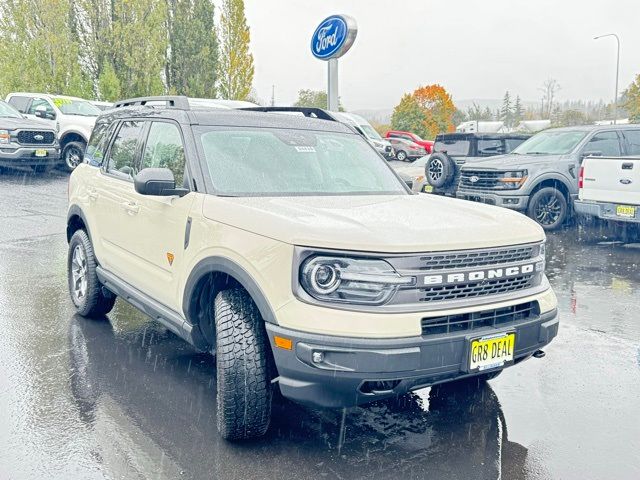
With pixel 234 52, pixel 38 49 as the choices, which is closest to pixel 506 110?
pixel 234 52

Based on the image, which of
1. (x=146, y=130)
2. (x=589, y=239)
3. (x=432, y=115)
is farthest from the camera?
(x=432, y=115)

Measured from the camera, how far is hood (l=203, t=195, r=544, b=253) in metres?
3.20

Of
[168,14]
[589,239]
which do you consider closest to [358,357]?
[589,239]

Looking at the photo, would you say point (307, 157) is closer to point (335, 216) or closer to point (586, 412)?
point (335, 216)

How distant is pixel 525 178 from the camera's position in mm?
11203

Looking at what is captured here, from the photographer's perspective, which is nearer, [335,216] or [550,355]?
[335,216]

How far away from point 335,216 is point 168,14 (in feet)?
137

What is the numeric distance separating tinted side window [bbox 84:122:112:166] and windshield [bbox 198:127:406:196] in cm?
178

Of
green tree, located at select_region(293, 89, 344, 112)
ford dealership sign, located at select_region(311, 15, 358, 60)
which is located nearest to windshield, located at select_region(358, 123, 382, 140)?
ford dealership sign, located at select_region(311, 15, 358, 60)

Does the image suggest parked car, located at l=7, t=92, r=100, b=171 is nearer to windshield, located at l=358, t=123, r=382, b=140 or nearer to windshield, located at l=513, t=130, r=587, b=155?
windshield, located at l=358, t=123, r=382, b=140

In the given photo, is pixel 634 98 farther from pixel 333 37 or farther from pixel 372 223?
pixel 372 223

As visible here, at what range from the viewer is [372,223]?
11.2ft

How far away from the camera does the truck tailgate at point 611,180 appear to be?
9609 mm

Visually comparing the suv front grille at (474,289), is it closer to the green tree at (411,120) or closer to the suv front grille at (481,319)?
the suv front grille at (481,319)
